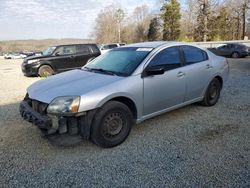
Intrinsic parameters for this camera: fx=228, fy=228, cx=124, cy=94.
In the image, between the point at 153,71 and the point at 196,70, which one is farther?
the point at 196,70

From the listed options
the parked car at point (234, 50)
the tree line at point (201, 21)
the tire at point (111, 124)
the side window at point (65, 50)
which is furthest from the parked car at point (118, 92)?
Result: the tree line at point (201, 21)

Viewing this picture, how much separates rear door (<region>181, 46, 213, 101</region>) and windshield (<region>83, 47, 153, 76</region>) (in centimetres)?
94

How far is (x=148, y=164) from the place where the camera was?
117 inches

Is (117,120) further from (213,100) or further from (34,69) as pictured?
(34,69)

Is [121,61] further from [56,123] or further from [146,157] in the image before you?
[146,157]

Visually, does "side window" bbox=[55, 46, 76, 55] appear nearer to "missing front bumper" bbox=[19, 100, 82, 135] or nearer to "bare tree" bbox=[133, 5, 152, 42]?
"missing front bumper" bbox=[19, 100, 82, 135]

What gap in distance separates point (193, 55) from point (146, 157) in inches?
99.1

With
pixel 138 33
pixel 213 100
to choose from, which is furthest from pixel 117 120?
pixel 138 33

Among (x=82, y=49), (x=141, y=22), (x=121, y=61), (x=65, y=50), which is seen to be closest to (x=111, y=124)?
(x=121, y=61)

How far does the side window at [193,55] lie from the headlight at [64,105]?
2.46m

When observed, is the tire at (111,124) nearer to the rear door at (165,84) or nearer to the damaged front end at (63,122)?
the damaged front end at (63,122)

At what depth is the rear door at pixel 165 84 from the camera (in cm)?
377

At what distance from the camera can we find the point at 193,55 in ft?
15.3

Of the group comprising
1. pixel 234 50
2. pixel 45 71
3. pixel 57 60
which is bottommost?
pixel 45 71
